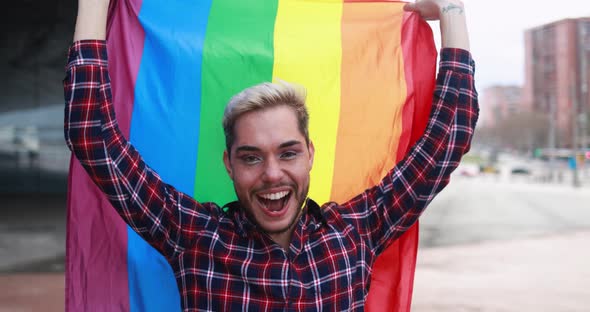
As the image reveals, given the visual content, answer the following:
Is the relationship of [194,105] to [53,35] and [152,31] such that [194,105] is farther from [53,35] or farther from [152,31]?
[53,35]

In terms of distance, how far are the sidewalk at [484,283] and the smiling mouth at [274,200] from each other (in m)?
4.45

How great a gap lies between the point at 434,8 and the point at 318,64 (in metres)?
0.56

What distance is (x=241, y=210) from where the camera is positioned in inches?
72.2

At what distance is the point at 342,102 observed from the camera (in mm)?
2471

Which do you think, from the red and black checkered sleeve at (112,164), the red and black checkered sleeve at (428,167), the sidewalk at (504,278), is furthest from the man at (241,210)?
the sidewalk at (504,278)

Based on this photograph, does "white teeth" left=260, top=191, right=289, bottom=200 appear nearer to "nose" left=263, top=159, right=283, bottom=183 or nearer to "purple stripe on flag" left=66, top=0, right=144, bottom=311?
"nose" left=263, top=159, right=283, bottom=183

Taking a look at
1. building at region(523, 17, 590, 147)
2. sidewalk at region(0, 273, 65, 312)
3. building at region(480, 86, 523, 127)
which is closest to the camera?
sidewalk at region(0, 273, 65, 312)

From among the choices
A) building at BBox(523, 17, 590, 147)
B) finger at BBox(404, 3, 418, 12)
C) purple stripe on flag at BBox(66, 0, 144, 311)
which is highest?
building at BBox(523, 17, 590, 147)

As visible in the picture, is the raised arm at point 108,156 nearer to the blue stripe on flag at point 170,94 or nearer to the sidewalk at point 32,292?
the blue stripe on flag at point 170,94

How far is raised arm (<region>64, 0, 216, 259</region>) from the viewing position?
5.52ft

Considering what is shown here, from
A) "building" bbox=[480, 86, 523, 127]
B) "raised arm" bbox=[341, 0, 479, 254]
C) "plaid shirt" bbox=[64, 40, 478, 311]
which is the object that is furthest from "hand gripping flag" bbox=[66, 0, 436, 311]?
"building" bbox=[480, 86, 523, 127]

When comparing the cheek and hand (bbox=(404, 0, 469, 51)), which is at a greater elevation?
hand (bbox=(404, 0, 469, 51))

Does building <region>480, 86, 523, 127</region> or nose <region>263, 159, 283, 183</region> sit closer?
nose <region>263, 159, 283, 183</region>

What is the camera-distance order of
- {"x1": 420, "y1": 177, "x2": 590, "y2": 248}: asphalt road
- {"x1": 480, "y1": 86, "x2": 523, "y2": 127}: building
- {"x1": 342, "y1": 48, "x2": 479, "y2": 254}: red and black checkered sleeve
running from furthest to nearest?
{"x1": 480, "y1": 86, "x2": 523, "y2": 127}: building, {"x1": 420, "y1": 177, "x2": 590, "y2": 248}: asphalt road, {"x1": 342, "y1": 48, "x2": 479, "y2": 254}: red and black checkered sleeve
